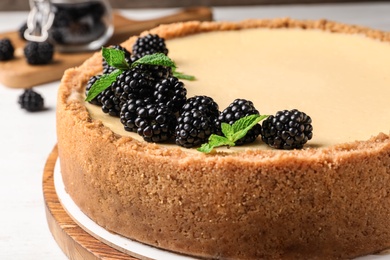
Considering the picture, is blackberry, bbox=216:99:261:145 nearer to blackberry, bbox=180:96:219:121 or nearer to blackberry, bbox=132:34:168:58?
blackberry, bbox=180:96:219:121

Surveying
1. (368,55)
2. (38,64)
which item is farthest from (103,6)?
(368,55)

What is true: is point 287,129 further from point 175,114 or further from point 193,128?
point 175,114

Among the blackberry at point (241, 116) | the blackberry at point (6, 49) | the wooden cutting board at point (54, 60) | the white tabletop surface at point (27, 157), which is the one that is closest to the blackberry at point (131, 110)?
the blackberry at point (241, 116)

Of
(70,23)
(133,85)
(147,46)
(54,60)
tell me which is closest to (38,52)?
(54,60)

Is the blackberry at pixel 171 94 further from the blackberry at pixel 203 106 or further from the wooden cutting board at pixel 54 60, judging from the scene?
the wooden cutting board at pixel 54 60

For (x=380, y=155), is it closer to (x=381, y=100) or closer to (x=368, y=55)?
(x=381, y=100)
